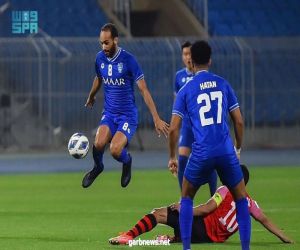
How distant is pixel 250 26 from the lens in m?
37.0

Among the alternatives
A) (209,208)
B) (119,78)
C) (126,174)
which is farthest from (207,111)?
(126,174)

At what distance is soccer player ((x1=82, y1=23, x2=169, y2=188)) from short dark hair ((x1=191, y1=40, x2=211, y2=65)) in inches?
164

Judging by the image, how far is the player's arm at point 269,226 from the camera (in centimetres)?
1216

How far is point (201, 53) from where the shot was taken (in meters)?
10.6

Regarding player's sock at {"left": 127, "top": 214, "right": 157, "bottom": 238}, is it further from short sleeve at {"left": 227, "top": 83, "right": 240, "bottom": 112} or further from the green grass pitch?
short sleeve at {"left": 227, "top": 83, "right": 240, "bottom": 112}

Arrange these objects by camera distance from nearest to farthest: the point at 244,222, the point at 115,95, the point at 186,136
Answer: the point at 244,222 → the point at 186,136 → the point at 115,95

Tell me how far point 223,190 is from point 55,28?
22.8 m

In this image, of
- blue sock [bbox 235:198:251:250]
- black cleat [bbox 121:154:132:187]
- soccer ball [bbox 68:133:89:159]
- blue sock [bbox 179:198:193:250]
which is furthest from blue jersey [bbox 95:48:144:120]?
blue sock [bbox 235:198:251:250]

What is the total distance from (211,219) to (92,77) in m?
20.9

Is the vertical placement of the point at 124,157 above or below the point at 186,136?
below

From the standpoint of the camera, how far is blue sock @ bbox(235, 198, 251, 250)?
10633 millimetres

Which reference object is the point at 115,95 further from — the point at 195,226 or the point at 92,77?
the point at 92,77

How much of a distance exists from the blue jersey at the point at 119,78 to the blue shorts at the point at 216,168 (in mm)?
4472

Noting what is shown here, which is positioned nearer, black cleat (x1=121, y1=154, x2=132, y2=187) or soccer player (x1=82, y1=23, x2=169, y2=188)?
soccer player (x1=82, y1=23, x2=169, y2=188)
